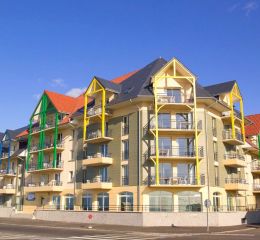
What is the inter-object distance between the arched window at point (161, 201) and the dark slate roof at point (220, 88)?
44.2 feet

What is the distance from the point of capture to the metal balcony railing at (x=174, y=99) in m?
37.8

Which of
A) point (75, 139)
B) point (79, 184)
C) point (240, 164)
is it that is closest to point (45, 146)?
point (75, 139)

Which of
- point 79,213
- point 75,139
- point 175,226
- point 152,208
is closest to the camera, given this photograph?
point 175,226

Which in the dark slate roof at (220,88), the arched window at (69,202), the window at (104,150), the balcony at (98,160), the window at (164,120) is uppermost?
the dark slate roof at (220,88)

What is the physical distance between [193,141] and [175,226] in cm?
890

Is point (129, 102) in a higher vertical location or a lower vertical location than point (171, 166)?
higher

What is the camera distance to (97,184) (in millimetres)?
39000

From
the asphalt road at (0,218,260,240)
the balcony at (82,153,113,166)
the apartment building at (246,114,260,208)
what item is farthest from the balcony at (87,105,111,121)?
the apartment building at (246,114,260,208)

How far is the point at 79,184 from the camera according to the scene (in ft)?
142

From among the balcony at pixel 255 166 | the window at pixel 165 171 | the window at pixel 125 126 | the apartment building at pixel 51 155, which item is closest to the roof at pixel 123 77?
the apartment building at pixel 51 155

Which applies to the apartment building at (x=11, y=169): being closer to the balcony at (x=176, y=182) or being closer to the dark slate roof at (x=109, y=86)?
the dark slate roof at (x=109, y=86)

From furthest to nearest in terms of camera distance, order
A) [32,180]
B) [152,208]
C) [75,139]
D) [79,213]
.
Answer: [32,180], [75,139], [79,213], [152,208]

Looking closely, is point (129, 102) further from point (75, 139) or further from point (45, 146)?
point (45, 146)

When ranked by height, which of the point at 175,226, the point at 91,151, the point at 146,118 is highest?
the point at 146,118
